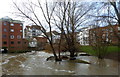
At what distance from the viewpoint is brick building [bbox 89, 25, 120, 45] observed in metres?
9.21

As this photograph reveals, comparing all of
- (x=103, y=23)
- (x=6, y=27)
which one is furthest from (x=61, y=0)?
(x=6, y=27)

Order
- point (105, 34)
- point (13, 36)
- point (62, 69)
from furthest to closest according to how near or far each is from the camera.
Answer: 1. point (13, 36)
2. point (105, 34)
3. point (62, 69)

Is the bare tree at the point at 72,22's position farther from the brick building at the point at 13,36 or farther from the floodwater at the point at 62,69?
the brick building at the point at 13,36

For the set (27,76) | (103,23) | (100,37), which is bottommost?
(27,76)

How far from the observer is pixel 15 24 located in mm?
29016

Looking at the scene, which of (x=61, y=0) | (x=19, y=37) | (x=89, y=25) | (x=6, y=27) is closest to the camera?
(x=61, y=0)

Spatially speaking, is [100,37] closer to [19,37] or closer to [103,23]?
[103,23]

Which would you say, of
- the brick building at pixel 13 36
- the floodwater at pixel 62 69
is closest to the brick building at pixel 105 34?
the floodwater at pixel 62 69

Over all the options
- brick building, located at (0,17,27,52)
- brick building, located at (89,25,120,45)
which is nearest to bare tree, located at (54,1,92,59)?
brick building, located at (89,25,120,45)

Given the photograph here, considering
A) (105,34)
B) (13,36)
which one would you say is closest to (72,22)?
(105,34)

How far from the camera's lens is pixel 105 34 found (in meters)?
10.1

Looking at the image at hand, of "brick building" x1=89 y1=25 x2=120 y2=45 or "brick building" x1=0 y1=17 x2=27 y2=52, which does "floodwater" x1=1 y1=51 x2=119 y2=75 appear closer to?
"brick building" x1=89 y1=25 x2=120 y2=45

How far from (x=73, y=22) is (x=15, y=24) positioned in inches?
842

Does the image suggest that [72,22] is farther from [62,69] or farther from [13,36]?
[13,36]
